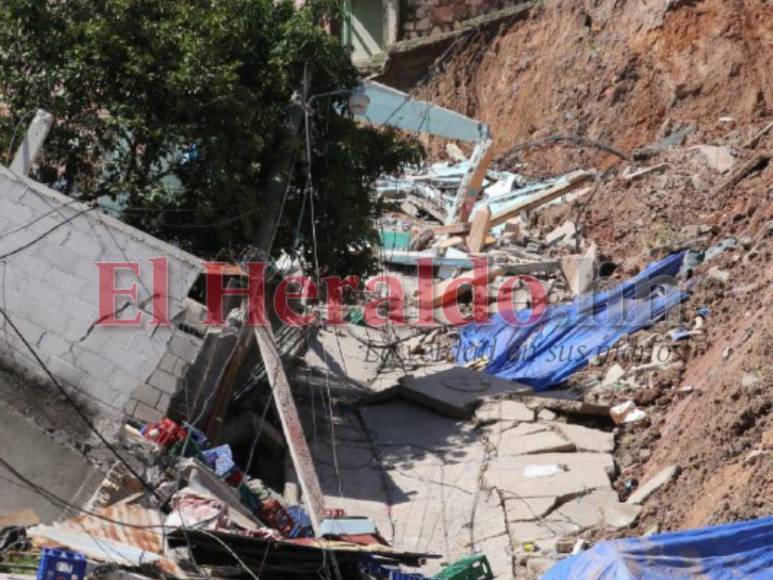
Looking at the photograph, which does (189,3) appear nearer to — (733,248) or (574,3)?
(733,248)

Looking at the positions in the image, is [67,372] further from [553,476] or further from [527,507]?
[553,476]

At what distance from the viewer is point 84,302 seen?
1210cm

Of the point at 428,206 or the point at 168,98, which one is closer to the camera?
the point at 168,98

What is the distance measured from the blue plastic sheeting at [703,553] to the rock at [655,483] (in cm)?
280

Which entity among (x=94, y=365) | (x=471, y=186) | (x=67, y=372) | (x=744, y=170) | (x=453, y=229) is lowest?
(x=67, y=372)

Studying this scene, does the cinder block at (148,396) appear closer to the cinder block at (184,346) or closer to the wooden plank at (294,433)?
the cinder block at (184,346)

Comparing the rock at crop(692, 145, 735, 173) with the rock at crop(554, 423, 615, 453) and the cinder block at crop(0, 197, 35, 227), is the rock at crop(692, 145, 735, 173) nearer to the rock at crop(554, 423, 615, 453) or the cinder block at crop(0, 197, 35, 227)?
the rock at crop(554, 423, 615, 453)

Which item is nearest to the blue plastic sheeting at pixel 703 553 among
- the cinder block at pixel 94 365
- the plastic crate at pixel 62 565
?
the plastic crate at pixel 62 565

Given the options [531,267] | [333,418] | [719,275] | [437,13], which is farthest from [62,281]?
[437,13]

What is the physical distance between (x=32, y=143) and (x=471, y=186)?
11393mm

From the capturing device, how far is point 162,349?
474 inches

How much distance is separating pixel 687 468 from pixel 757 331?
168 cm

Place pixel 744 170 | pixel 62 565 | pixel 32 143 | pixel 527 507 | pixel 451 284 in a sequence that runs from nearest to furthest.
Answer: pixel 62 565, pixel 527 507, pixel 32 143, pixel 744 170, pixel 451 284

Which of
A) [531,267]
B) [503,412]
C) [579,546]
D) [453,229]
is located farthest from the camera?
[453,229]
